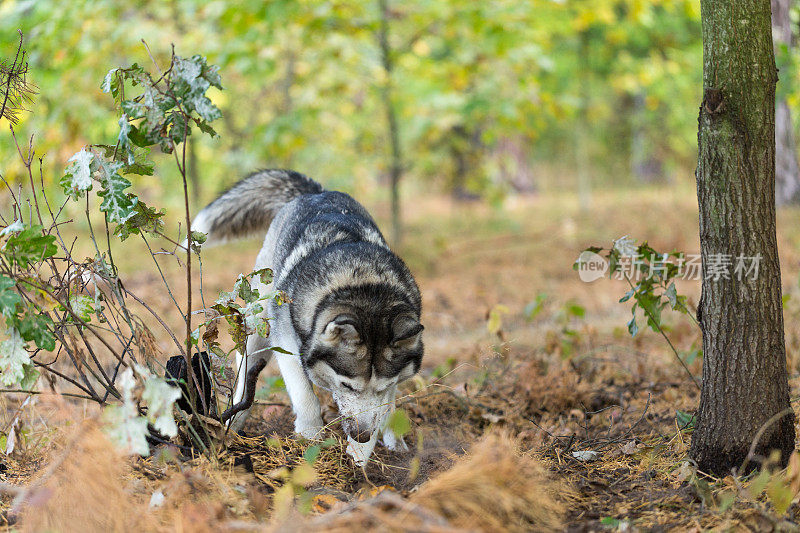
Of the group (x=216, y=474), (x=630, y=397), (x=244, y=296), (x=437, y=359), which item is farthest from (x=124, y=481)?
(x=437, y=359)

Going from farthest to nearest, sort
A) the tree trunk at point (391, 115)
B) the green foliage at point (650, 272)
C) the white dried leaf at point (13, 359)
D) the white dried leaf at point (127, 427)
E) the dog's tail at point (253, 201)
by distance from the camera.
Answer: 1. the tree trunk at point (391, 115)
2. the dog's tail at point (253, 201)
3. the green foliage at point (650, 272)
4. the white dried leaf at point (13, 359)
5. the white dried leaf at point (127, 427)

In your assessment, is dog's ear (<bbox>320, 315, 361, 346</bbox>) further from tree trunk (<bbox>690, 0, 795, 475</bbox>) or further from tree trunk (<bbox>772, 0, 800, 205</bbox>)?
tree trunk (<bbox>772, 0, 800, 205</bbox>)

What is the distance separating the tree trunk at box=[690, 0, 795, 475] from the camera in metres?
3.00

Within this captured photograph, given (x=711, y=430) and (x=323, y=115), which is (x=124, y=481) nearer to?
(x=711, y=430)

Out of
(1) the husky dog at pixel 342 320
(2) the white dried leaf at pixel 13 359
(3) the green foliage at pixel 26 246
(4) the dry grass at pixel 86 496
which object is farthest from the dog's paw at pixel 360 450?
(3) the green foliage at pixel 26 246

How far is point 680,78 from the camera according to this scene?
14.8 m

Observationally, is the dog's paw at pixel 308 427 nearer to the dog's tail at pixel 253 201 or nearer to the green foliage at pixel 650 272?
the dog's tail at pixel 253 201

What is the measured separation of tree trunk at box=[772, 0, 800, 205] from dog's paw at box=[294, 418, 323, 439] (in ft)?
28.4

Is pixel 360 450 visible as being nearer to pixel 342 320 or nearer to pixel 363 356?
pixel 363 356

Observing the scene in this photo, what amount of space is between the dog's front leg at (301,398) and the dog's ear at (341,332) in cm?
57

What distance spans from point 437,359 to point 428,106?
612cm

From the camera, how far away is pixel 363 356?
3732mm

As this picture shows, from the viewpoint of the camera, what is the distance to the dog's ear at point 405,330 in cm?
369

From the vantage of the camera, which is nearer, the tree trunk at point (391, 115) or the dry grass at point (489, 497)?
the dry grass at point (489, 497)
